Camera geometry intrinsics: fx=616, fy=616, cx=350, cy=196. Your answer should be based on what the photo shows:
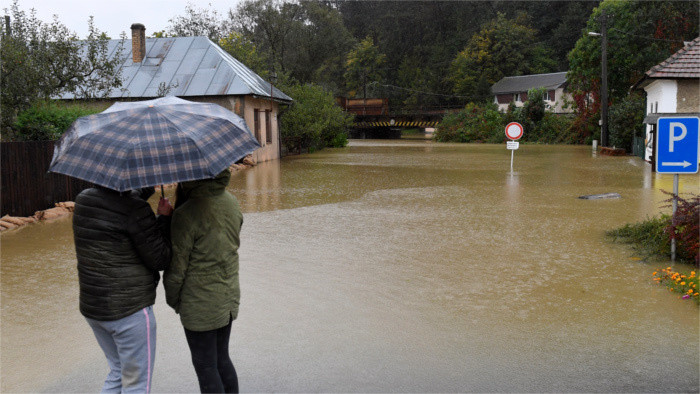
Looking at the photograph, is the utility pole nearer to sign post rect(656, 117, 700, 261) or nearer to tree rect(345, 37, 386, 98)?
sign post rect(656, 117, 700, 261)

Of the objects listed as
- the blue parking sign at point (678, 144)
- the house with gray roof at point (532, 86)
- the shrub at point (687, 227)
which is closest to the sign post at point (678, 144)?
the blue parking sign at point (678, 144)

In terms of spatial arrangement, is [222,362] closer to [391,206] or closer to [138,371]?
[138,371]

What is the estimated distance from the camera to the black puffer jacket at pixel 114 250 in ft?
10.5

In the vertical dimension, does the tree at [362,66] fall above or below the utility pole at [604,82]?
above

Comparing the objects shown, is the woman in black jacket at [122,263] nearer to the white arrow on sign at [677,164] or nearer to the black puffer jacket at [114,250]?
the black puffer jacket at [114,250]

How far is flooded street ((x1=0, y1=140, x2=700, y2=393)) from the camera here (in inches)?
180

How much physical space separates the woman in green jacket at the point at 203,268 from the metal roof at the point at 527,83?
214ft

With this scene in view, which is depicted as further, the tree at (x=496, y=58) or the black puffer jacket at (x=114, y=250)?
the tree at (x=496, y=58)

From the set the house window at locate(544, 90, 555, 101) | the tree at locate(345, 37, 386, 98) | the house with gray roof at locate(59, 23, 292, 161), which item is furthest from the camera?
the tree at locate(345, 37, 386, 98)

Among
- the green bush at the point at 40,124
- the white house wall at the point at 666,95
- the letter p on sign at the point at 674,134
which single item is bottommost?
the letter p on sign at the point at 674,134

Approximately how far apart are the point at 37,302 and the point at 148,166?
4.19m

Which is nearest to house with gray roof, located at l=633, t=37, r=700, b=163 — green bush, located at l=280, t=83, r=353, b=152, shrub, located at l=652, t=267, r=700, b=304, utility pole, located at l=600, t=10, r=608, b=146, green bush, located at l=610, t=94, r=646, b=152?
green bush, located at l=610, t=94, r=646, b=152

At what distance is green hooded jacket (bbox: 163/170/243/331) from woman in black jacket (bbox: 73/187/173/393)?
0.09 m

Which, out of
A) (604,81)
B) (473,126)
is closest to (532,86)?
(473,126)
